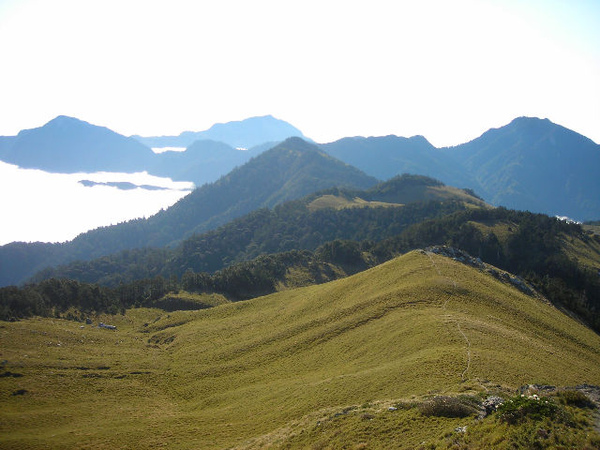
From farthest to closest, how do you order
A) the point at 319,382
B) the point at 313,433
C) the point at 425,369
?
the point at 319,382
the point at 425,369
the point at 313,433

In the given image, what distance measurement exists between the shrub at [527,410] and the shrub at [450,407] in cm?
447

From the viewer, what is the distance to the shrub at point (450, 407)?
2889cm

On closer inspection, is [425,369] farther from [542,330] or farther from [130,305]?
[130,305]

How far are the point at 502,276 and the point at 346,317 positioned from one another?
154ft

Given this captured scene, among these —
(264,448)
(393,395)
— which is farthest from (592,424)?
(264,448)

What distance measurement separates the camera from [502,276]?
9006cm

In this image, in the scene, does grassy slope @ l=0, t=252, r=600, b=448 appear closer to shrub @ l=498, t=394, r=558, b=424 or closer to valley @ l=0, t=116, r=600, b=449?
valley @ l=0, t=116, r=600, b=449

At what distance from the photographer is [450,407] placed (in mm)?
29703

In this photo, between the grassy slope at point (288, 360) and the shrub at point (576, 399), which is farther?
the grassy slope at point (288, 360)

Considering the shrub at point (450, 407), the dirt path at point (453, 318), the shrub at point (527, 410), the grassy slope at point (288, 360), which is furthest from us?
the grassy slope at point (288, 360)

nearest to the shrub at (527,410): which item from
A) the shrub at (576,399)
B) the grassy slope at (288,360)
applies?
the shrub at (576,399)

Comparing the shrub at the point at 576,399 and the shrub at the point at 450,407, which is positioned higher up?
the shrub at the point at 576,399

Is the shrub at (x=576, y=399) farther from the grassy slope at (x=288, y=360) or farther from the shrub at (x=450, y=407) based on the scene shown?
the grassy slope at (x=288, y=360)

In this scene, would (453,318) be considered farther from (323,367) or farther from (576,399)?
(576,399)
